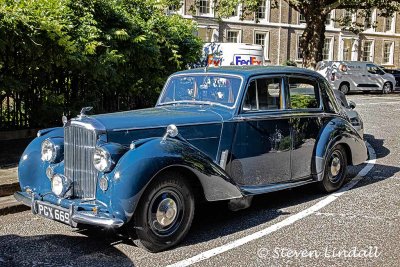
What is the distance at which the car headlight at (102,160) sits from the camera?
4801mm

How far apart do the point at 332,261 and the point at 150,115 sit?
8.12ft

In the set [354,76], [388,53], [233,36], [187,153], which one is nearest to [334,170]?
[187,153]

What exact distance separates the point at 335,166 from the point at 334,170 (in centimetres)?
6

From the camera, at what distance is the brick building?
3750 centimetres

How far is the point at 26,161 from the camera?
5.69 meters

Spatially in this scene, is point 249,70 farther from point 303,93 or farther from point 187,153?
point 187,153

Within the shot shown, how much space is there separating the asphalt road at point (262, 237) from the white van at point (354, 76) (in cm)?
2159

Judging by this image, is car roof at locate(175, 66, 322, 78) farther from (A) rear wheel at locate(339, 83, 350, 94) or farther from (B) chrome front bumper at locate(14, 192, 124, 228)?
(A) rear wheel at locate(339, 83, 350, 94)

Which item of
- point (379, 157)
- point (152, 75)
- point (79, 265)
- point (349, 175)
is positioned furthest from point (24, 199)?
point (379, 157)

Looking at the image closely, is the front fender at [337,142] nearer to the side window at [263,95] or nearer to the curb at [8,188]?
the side window at [263,95]

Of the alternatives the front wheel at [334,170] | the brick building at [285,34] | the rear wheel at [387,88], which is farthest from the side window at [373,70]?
the front wheel at [334,170]

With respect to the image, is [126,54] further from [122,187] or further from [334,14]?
[334,14]

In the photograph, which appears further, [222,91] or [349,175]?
[349,175]

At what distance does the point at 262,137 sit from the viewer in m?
6.14
